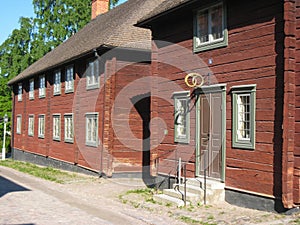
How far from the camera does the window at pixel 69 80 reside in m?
22.2

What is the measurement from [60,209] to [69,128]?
11419 mm

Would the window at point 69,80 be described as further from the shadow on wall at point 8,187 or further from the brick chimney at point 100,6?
the brick chimney at point 100,6

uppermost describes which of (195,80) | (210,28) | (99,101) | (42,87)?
(210,28)

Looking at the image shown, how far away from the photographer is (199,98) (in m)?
12.6

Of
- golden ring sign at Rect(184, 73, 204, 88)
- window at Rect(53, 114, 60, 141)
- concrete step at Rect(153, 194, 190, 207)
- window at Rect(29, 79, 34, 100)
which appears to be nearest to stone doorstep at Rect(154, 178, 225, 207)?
concrete step at Rect(153, 194, 190, 207)

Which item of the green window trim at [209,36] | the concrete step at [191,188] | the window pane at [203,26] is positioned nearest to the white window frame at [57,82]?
the green window trim at [209,36]

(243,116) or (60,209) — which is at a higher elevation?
(243,116)

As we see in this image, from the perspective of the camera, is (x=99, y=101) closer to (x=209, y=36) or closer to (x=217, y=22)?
(x=209, y=36)

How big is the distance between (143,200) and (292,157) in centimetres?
470

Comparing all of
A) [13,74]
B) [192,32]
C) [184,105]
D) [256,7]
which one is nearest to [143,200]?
[184,105]

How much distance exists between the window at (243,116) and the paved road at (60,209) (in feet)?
8.95

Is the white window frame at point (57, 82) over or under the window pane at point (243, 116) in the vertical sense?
over

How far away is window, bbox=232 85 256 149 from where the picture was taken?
34.6 ft

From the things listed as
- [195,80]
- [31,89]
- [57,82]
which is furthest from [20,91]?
[195,80]
